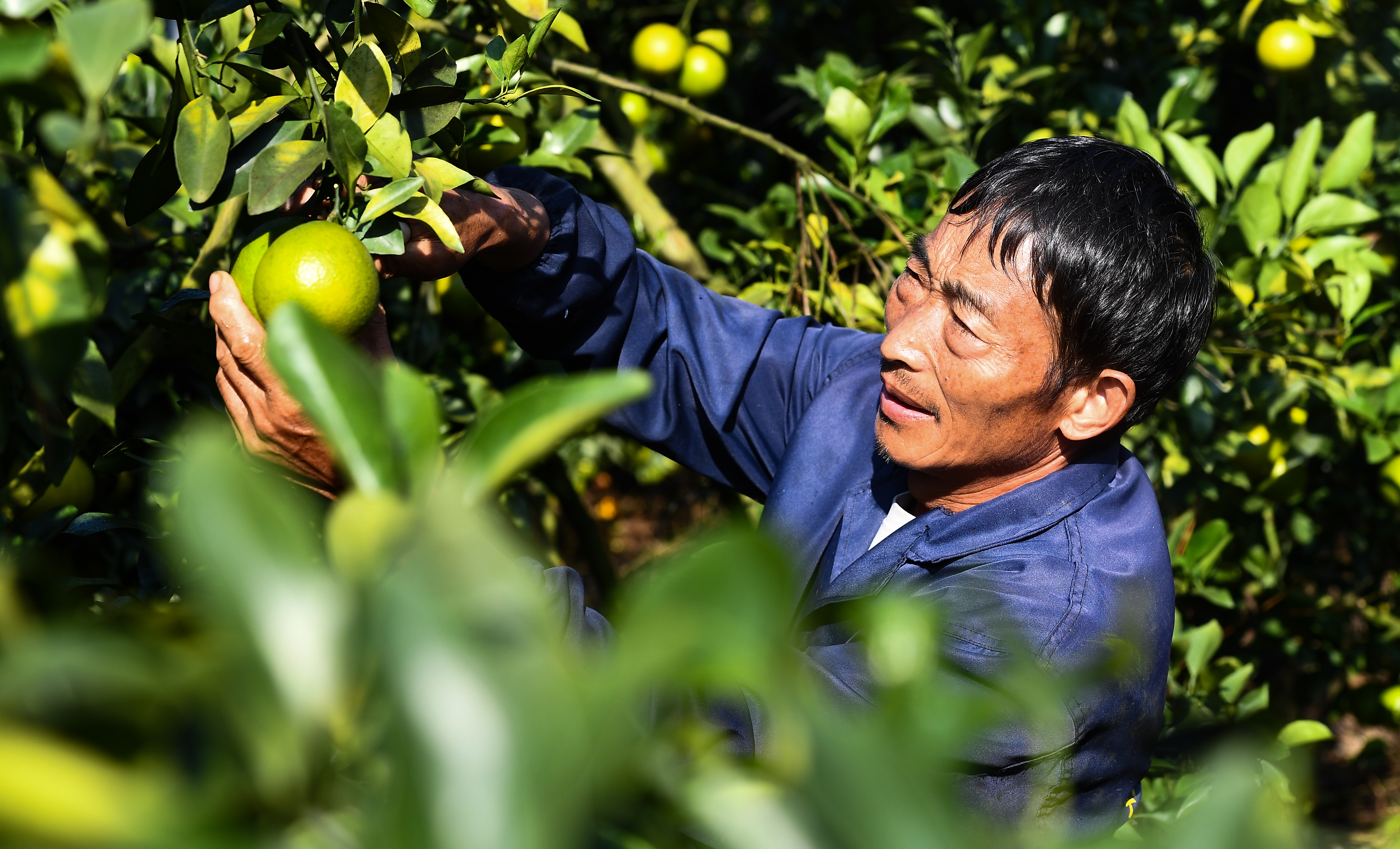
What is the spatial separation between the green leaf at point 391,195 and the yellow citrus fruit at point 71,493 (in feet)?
1.44

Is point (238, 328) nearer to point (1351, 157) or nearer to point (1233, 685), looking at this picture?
point (1233, 685)

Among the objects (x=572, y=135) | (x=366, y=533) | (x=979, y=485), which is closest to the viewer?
(x=366, y=533)

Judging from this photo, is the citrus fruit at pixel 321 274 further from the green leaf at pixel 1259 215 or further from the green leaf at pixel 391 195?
the green leaf at pixel 1259 215

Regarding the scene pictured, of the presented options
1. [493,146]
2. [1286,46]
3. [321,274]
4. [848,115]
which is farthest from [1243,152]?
[321,274]

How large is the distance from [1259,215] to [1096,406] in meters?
0.61

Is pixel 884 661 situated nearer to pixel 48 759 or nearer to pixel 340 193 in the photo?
pixel 48 759

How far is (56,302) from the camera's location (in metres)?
0.38

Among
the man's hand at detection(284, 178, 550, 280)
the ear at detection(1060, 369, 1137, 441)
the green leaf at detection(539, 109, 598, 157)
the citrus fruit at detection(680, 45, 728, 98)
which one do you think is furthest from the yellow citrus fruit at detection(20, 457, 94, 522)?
the citrus fruit at detection(680, 45, 728, 98)

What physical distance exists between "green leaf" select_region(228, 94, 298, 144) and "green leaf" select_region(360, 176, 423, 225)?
0.09 meters

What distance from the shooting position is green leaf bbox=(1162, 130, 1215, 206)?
62.3 inches

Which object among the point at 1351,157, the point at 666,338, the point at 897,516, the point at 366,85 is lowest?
the point at 897,516

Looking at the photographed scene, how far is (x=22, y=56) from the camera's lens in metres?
0.31

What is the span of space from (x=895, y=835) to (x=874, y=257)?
54.7 inches

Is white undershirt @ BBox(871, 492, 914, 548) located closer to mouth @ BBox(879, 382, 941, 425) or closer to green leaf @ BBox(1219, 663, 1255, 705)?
mouth @ BBox(879, 382, 941, 425)
